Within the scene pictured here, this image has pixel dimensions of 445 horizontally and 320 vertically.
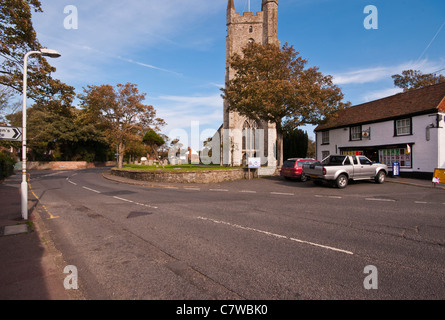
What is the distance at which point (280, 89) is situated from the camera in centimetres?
1833

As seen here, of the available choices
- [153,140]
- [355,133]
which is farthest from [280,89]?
[153,140]

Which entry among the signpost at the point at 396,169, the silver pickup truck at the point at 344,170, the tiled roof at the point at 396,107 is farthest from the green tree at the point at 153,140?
the signpost at the point at 396,169

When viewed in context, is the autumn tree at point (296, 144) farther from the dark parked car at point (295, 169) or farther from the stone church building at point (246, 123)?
the dark parked car at point (295, 169)

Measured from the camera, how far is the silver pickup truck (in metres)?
14.0

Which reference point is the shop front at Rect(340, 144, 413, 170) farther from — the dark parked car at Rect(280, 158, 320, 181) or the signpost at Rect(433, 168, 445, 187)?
the dark parked car at Rect(280, 158, 320, 181)

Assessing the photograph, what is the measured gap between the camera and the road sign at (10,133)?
6996 mm

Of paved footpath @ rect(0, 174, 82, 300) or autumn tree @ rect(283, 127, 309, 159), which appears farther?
autumn tree @ rect(283, 127, 309, 159)

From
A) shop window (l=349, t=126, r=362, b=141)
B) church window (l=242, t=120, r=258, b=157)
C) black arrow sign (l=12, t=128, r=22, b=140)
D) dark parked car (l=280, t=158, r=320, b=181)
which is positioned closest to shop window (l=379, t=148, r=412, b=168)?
shop window (l=349, t=126, r=362, b=141)

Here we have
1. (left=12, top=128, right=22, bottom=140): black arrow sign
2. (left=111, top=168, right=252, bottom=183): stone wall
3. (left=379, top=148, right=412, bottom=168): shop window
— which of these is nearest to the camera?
(left=12, top=128, right=22, bottom=140): black arrow sign

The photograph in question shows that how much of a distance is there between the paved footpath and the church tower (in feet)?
105

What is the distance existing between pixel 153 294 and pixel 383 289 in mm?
3075

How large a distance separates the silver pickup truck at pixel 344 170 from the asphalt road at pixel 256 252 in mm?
5598

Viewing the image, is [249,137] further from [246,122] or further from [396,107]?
[396,107]
